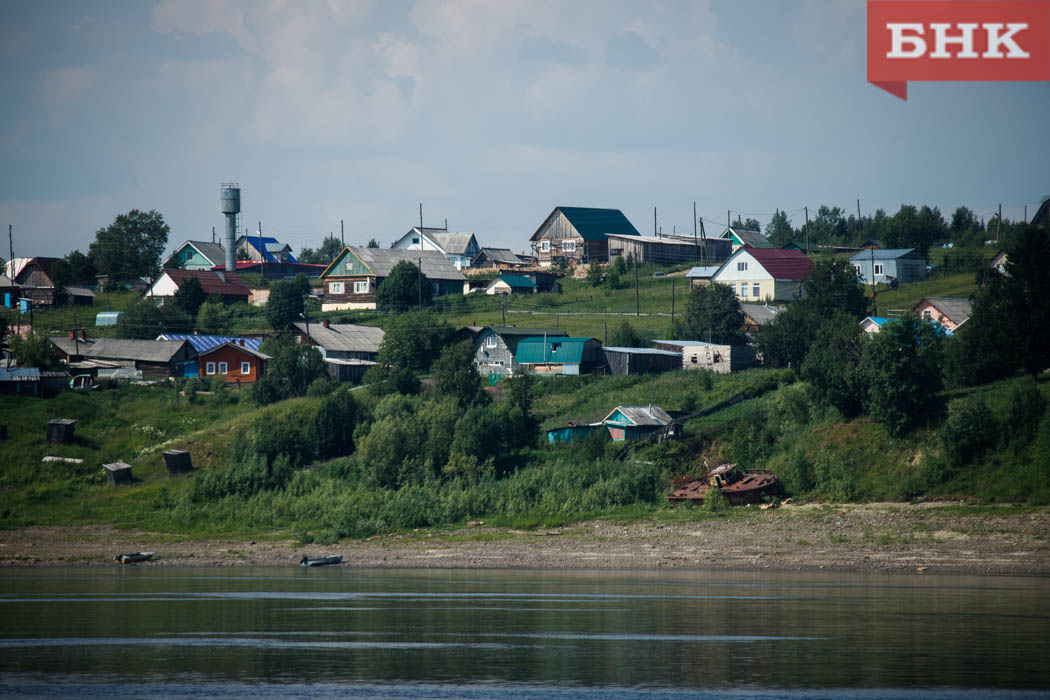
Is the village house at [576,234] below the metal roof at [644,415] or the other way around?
the other way around

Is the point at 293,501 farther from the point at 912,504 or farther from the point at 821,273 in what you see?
the point at 821,273

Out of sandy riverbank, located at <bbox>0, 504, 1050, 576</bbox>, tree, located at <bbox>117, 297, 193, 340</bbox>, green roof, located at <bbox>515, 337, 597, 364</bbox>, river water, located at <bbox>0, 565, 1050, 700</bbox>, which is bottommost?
sandy riverbank, located at <bbox>0, 504, 1050, 576</bbox>

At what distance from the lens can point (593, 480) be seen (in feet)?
166

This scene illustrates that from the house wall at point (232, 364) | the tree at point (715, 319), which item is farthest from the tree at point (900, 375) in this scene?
the house wall at point (232, 364)

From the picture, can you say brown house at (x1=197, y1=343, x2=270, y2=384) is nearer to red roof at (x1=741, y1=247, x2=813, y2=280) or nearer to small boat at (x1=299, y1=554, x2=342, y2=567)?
small boat at (x1=299, y1=554, x2=342, y2=567)

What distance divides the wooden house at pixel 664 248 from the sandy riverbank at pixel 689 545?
64.3m

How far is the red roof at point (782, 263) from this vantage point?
293 feet

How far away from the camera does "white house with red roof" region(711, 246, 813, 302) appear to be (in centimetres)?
8862

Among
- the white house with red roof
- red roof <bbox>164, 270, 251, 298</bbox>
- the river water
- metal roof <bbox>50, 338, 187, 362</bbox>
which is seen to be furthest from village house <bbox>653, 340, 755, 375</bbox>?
red roof <bbox>164, 270, 251, 298</bbox>

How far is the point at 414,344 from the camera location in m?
73.1

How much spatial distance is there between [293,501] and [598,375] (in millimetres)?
23952

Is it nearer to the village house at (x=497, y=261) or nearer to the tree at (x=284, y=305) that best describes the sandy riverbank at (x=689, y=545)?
the tree at (x=284, y=305)

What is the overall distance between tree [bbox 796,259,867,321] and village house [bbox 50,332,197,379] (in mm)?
45520

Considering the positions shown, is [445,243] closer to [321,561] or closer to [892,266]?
[892,266]
